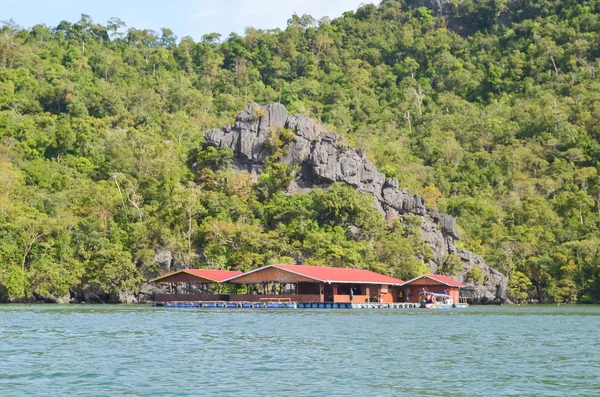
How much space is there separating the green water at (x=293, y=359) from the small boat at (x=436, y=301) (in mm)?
24809

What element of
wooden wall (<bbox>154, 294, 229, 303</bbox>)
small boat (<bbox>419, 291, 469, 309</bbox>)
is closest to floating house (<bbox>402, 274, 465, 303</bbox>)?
small boat (<bbox>419, 291, 469, 309</bbox>)

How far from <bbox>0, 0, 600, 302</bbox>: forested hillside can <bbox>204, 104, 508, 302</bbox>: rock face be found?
2085 mm

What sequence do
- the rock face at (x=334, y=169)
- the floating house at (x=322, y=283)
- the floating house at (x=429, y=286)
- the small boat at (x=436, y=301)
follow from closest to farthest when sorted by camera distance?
the floating house at (x=322, y=283) < the small boat at (x=436, y=301) < the floating house at (x=429, y=286) < the rock face at (x=334, y=169)

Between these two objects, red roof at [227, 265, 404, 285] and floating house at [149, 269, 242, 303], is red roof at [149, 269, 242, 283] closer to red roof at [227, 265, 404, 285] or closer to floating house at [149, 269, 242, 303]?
floating house at [149, 269, 242, 303]

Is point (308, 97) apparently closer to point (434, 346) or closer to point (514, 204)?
point (514, 204)

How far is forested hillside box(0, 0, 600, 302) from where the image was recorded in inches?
2835

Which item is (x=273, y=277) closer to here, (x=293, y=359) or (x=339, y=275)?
(x=339, y=275)

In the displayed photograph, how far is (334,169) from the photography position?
261 ft

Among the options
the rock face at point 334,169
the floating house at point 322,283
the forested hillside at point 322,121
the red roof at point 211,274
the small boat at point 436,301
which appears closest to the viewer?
the floating house at point 322,283

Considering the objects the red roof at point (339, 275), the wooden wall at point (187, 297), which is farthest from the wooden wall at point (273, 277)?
the wooden wall at point (187, 297)

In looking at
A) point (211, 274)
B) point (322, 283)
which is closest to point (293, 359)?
point (322, 283)

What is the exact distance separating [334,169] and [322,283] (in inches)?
764

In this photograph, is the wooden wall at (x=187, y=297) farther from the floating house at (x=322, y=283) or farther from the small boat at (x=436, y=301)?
the small boat at (x=436, y=301)

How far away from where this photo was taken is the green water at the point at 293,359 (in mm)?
20219
